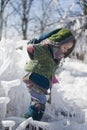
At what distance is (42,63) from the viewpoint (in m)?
2.41

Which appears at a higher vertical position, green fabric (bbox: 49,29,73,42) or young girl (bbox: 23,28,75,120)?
green fabric (bbox: 49,29,73,42)

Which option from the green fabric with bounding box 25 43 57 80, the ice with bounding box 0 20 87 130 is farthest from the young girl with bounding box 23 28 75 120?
the ice with bounding box 0 20 87 130

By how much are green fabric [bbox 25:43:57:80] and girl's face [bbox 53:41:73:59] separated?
0.04 meters

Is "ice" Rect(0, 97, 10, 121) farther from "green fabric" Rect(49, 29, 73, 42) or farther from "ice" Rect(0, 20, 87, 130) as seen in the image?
"green fabric" Rect(49, 29, 73, 42)

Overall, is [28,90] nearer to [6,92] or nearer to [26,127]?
[6,92]

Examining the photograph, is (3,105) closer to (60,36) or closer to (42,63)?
(42,63)

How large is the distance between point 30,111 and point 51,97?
48 centimetres

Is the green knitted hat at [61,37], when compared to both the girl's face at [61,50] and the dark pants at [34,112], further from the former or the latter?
the dark pants at [34,112]

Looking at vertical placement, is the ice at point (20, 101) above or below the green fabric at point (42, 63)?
below

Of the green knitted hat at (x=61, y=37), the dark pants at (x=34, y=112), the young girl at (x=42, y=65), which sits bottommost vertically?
the dark pants at (x=34, y=112)

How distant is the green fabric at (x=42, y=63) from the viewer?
7.80 feet

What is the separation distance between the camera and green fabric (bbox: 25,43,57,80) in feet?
7.80

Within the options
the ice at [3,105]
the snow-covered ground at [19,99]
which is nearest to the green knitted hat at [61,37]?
the snow-covered ground at [19,99]

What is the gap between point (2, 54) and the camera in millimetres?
2846
